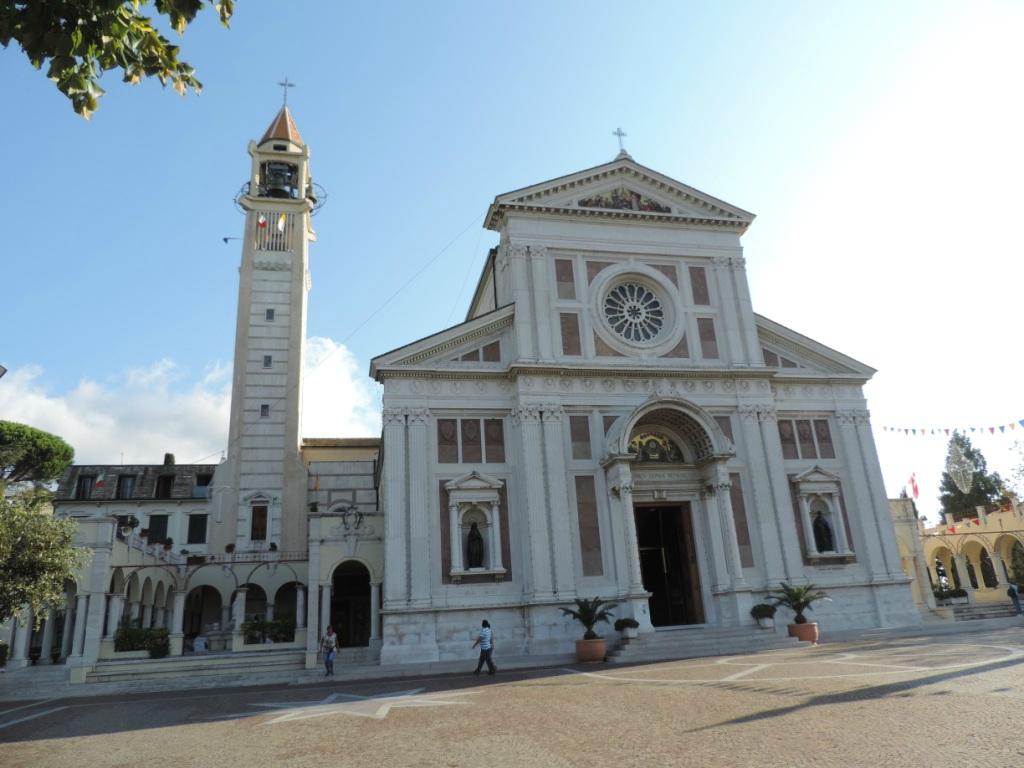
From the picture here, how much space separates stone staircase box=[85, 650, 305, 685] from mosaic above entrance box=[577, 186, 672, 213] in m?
19.7

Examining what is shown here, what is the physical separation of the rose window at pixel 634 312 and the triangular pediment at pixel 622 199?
9.97 ft

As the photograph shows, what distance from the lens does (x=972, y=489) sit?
59094 mm

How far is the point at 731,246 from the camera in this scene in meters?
30.5

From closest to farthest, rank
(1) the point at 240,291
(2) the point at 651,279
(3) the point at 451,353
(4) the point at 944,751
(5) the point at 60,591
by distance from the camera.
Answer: (4) the point at 944,751 → (5) the point at 60,591 → (3) the point at 451,353 → (2) the point at 651,279 → (1) the point at 240,291

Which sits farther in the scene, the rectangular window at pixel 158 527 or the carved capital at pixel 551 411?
the rectangular window at pixel 158 527

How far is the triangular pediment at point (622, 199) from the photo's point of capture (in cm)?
2841

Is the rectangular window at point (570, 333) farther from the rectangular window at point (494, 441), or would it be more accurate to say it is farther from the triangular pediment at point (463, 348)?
the rectangular window at point (494, 441)

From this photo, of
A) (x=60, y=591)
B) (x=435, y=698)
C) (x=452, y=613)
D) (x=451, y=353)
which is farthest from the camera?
(x=451, y=353)

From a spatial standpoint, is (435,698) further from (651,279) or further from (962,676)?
(651,279)

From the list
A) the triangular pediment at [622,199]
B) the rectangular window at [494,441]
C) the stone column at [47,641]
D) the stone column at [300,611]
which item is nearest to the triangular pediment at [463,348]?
the rectangular window at [494,441]

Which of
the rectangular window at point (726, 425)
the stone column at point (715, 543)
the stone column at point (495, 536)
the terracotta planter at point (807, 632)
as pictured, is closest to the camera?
the terracotta planter at point (807, 632)

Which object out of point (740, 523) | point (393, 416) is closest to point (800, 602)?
point (740, 523)

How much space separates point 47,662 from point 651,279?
25.5m

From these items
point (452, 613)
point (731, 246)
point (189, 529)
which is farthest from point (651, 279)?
point (189, 529)
